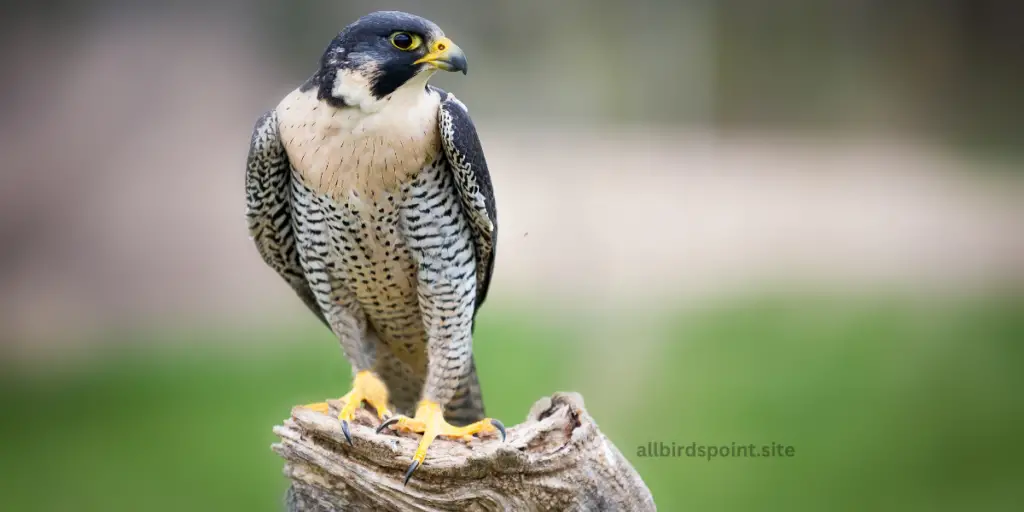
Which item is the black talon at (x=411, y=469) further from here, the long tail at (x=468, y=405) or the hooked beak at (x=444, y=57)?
the hooked beak at (x=444, y=57)

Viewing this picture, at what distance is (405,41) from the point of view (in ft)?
6.31

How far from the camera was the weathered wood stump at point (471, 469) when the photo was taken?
1.91 meters

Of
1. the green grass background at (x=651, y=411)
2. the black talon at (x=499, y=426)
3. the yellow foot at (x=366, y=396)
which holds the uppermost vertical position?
the yellow foot at (x=366, y=396)

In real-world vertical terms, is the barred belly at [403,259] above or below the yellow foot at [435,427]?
above

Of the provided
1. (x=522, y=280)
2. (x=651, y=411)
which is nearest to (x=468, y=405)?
(x=651, y=411)

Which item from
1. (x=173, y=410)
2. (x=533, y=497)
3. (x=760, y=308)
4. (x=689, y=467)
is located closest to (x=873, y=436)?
(x=760, y=308)

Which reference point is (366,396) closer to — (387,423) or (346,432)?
(387,423)

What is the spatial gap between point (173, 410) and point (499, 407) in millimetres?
1616

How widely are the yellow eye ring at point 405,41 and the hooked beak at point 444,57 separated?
0.03 meters

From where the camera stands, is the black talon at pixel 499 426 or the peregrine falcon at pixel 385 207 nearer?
the peregrine falcon at pixel 385 207

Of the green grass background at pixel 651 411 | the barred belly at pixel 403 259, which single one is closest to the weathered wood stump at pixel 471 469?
the barred belly at pixel 403 259

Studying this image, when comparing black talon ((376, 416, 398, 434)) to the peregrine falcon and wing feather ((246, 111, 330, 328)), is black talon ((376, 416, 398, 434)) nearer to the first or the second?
the peregrine falcon

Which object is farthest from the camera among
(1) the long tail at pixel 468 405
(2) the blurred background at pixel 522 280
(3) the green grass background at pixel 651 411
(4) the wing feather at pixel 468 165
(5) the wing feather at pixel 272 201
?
(2) the blurred background at pixel 522 280

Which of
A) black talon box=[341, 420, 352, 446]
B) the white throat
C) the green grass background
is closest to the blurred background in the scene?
the green grass background
